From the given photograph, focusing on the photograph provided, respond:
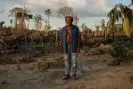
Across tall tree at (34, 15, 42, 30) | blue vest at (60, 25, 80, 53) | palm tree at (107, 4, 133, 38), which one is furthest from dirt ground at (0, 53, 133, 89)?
tall tree at (34, 15, 42, 30)

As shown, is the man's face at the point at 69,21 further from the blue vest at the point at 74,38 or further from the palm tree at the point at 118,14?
the palm tree at the point at 118,14

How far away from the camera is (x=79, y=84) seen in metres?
8.27

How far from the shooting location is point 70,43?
29.1 feet

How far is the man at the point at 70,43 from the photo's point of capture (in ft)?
28.7

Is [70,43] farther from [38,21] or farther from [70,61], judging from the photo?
[38,21]

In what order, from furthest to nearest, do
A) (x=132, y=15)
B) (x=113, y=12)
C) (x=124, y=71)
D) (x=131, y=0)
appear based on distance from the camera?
(x=113, y=12) → (x=132, y=15) → (x=131, y=0) → (x=124, y=71)

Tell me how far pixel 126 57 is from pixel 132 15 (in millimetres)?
1681

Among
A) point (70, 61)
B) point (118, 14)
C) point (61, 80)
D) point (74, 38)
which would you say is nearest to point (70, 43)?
point (74, 38)

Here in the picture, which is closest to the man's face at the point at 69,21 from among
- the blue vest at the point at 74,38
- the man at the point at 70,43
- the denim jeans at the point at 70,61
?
the man at the point at 70,43

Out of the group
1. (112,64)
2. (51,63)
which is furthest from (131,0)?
(51,63)

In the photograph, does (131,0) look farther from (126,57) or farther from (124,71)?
(124,71)

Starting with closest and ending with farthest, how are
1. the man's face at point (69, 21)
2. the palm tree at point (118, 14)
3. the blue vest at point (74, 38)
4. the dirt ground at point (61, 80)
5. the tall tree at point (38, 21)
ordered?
the dirt ground at point (61, 80), the man's face at point (69, 21), the blue vest at point (74, 38), the palm tree at point (118, 14), the tall tree at point (38, 21)

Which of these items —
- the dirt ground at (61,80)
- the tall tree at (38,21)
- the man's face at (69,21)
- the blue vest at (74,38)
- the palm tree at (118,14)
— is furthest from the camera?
the tall tree at (38,21)

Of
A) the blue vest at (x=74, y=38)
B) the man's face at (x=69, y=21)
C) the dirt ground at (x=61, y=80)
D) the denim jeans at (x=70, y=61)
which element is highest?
the man's face at (x=69, y=21)
